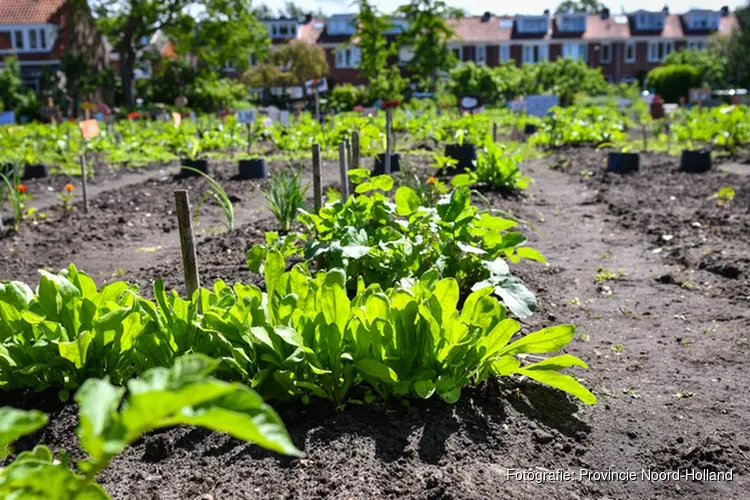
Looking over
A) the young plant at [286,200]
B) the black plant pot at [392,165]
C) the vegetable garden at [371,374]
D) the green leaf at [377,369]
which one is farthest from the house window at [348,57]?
the green leaf at [377,369]

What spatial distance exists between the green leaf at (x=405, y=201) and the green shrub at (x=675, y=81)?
40078mm

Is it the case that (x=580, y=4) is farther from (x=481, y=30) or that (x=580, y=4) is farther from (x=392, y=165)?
(x=392, y=165)

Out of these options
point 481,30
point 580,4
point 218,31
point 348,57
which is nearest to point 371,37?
point 218,31

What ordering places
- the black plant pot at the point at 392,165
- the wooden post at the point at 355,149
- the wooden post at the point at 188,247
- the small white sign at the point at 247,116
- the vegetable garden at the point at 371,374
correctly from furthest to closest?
the small white sign at the point at 247,116, the black plant pot at the point at 392,165, the wooden post at the point at 355,149, the wooden post at the point at 188,247, the vegetable garden at the point at 371,374

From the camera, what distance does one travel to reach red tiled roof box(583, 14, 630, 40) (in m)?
53.2

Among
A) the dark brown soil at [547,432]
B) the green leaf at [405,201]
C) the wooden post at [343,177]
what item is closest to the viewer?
the dark brown soil at [547,432]

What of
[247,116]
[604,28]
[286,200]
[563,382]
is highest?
[604,28]

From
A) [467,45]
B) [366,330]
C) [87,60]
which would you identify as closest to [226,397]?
[366,330]

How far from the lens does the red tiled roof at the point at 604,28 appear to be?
53.2m

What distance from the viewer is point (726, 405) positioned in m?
3.17

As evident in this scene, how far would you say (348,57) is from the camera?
175 ft

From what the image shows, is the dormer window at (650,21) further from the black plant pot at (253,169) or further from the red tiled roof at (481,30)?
the black plant pot at (253,169)

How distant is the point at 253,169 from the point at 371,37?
22853mm

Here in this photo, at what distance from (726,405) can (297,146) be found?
12.8 meters
